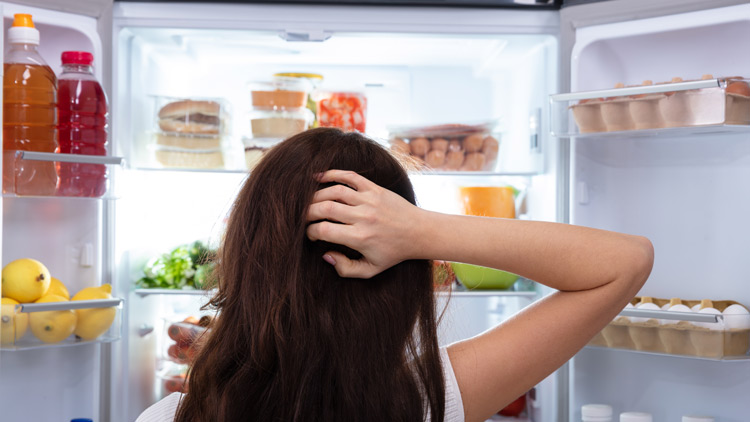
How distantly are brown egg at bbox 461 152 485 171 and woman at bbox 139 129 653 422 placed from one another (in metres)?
1.29

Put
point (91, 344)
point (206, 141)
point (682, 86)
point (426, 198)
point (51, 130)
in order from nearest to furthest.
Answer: point (682, 86)
point (51, 130)
point (91, 344)
point (206, 141)
point (426, 198)

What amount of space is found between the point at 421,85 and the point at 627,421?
1.19m

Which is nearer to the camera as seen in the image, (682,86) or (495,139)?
(682,86)

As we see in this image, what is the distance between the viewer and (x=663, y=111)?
1684 mm

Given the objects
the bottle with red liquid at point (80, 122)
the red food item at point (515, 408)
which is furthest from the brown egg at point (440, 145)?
the bottle with red liquid at point (80, 122)

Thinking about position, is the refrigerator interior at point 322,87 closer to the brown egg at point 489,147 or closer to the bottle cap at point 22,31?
the brown egg at point 489,147

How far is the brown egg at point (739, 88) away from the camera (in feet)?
5.27

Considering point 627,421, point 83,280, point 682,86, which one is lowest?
point 627,421

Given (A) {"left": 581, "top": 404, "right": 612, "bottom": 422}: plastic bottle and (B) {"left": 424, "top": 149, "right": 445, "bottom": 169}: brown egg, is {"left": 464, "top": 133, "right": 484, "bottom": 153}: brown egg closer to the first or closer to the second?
(B) {"left": 424, "top": 149, "right": 445, "bottom": 169}: brown egg

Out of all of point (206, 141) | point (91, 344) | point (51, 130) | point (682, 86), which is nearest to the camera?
point (682, 86)

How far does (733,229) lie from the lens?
1.79 meters

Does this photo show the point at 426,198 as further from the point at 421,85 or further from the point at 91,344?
the point at 91,344

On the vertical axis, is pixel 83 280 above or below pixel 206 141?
below

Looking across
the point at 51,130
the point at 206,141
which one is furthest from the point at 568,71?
the point at 51,130
